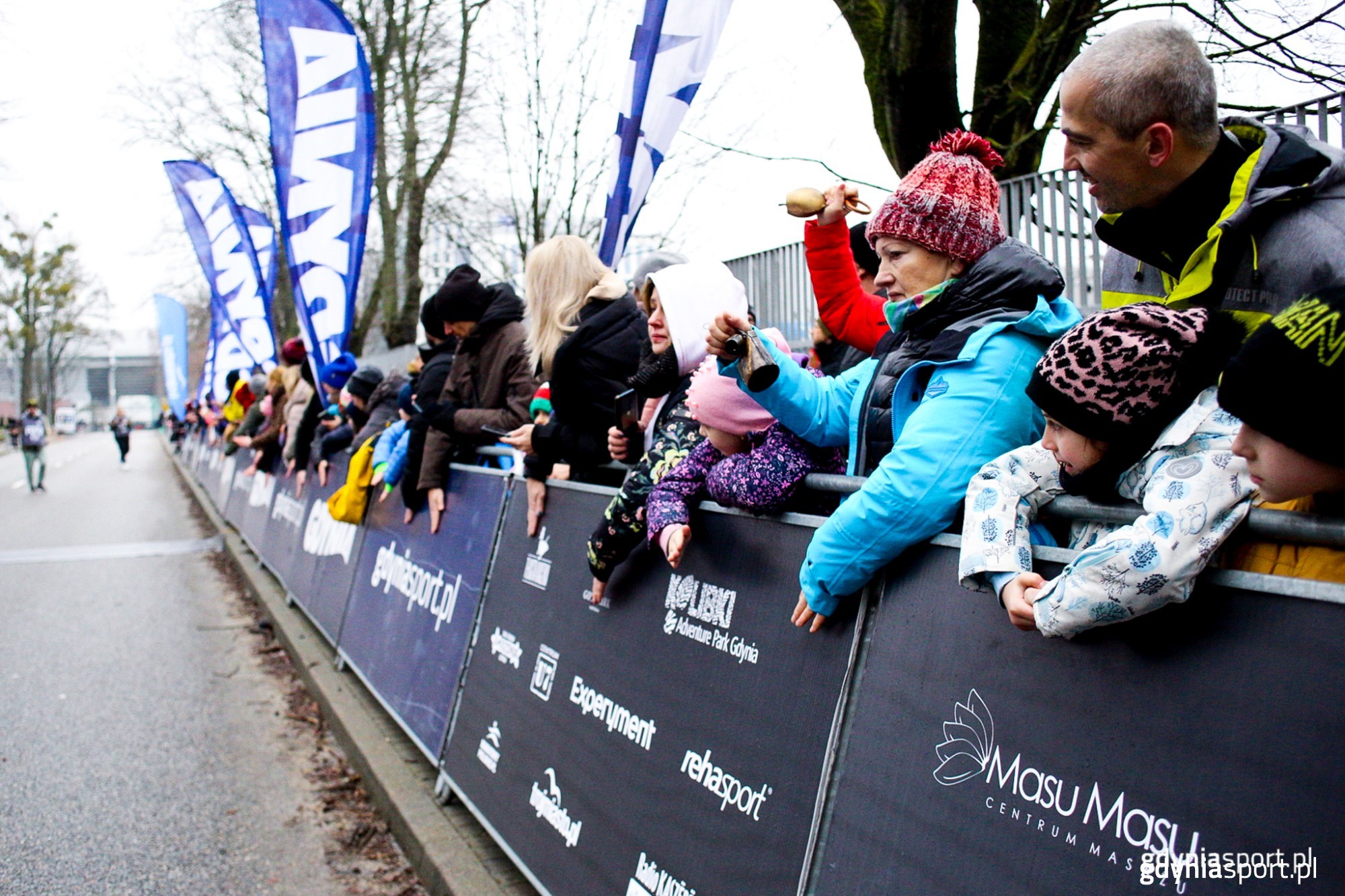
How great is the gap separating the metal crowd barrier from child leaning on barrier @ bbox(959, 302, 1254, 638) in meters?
0.06

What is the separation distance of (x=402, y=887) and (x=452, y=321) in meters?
2.89

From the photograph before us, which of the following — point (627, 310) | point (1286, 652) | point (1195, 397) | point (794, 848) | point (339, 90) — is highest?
point (339, 90)

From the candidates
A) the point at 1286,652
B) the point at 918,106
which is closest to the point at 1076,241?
the point at 918,106

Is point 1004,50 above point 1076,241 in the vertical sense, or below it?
above

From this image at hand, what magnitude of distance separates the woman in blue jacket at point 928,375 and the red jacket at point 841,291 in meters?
0.64

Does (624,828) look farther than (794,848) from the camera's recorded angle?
Yes

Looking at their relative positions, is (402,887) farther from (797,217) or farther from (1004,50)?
(1004,50)

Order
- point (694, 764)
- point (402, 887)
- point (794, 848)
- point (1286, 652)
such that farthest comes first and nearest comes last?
1. point (402, 887)
2. point (694, 764)
3. point (794, 848)
4. point (1286, 652)

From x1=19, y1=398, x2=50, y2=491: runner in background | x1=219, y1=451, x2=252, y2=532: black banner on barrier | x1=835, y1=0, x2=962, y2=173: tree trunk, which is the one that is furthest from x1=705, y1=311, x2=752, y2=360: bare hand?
x1=19, y1=398, x2=50, y2=491: runner in background

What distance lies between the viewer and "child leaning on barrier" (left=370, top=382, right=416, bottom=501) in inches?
222

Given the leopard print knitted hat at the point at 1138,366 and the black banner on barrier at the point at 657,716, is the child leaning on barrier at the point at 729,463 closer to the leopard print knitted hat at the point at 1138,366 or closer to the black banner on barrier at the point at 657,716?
the black banner on barrier at the point at 657,716

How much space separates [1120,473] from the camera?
5.98ft

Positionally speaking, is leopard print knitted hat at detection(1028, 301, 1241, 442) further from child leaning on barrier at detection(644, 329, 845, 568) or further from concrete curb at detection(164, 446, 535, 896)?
concrete curb at detection(164, 446, 535, 896)

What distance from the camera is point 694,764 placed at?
2.64 metres
